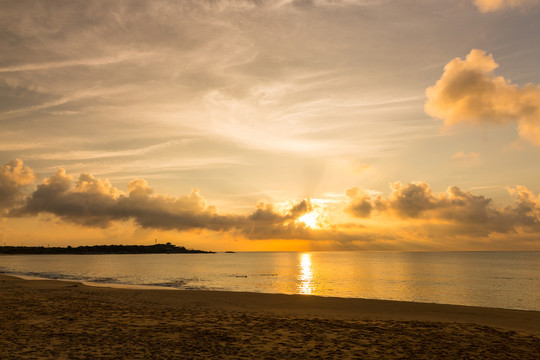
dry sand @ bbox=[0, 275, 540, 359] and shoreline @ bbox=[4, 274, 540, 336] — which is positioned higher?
dry sand @ bbox=[0, 275, 540, 359]

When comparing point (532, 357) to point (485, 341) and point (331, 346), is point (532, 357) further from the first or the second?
point (331, 346)

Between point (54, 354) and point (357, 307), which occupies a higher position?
point (54, 354)

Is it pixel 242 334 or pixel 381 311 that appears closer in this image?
pixel 242 334

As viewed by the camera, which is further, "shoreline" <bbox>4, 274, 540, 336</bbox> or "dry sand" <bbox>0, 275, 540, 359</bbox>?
"shoreline" <bbox>4, 274, 540, 336</bbox>

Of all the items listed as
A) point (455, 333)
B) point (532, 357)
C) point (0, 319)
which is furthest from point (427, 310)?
point (0, 319)

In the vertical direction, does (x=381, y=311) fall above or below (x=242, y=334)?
below

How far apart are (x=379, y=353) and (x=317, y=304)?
17.4 metres

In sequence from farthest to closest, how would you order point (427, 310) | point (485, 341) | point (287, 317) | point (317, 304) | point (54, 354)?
point (317, 304) → point (427, 310) → point (287, 317) → point (485, 341) → point (54, 354)

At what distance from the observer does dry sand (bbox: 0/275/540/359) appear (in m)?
14.5

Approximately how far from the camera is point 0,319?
1952 cm

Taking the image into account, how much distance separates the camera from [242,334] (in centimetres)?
1786

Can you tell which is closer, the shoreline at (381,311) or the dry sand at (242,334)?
the dry sand at (242,334)

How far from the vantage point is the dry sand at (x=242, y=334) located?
47.5 feet

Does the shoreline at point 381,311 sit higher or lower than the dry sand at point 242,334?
lower
